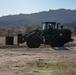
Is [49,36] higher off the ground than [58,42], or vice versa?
[49,36]

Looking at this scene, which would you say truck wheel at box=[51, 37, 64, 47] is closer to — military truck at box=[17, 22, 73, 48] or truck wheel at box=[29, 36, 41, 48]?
military truck at box=[17, 22, 73, 48]

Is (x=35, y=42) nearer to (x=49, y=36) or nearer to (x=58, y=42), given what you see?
(x=49, y=36)

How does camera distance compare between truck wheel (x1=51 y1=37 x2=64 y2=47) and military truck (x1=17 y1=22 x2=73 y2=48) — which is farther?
truck wheel (x1=51 y1=37 x2=64 y2=47)

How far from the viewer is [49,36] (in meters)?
38.8

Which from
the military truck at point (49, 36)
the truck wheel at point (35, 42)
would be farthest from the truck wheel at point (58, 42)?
the truck wheel at point (35, 42)

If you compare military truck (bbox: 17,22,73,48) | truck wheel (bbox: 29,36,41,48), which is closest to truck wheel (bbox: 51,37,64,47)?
military truck (bbox: 17,22,73,48)

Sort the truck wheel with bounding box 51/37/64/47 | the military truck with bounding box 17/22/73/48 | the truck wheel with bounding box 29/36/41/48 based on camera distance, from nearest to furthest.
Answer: the truck wheel with bounding box 29/36/41/48
the military truck with bounding box 17/22/73/48
the truck wheel with bounding box 51/37/64/47

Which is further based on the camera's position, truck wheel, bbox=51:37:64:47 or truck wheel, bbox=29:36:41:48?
truck wheel, bbox=51:37:64:47

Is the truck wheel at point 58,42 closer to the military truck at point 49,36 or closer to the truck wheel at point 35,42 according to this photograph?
A: the military truck at point 49,36

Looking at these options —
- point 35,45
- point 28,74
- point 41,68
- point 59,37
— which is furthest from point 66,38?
point 28,74

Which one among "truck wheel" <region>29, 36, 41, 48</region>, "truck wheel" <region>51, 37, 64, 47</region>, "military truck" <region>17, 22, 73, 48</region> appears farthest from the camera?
"truck wheel" <region>51, 37, 64, 47</region>

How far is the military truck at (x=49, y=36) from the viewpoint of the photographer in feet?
126

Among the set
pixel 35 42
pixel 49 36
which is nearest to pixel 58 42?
pixel 49 36

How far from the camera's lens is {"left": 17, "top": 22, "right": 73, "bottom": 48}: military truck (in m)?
38.3
